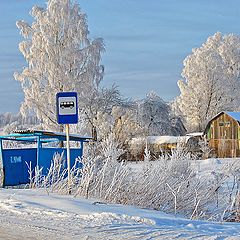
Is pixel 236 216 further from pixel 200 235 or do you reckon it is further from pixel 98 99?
pixel 98 99

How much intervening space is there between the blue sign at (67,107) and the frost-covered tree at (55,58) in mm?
30107

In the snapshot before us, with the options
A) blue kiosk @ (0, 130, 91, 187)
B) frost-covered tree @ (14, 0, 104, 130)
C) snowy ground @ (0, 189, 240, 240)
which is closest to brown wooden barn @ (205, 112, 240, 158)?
frost-covered tree @ (14, 0, 104, 130)

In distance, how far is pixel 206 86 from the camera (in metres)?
66.5

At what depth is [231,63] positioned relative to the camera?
7312 cm

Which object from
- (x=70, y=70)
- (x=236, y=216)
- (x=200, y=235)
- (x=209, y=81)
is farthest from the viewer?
(x=209, y=81)

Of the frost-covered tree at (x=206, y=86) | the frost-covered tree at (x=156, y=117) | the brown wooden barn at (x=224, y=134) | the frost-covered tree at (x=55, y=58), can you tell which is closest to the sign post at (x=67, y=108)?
the frost-covered tree at (x=55, y=58)

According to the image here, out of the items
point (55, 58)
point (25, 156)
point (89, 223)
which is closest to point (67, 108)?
point (89, 223)

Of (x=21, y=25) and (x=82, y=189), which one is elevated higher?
(x=21, y=25)

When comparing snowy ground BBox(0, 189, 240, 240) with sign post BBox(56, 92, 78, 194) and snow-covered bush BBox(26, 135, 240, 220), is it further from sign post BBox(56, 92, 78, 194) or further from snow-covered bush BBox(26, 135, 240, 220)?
sign post BBox(56, 92, 78, 194)

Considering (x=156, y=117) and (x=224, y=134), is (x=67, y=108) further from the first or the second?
(x=156, y=117)

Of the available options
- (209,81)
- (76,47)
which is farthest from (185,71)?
(76,47)

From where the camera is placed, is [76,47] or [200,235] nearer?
[200,235]

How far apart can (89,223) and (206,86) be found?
5758 cm

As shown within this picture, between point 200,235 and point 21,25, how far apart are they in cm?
4021
